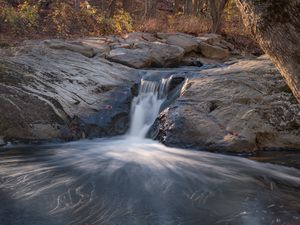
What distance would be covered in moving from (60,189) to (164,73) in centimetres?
586

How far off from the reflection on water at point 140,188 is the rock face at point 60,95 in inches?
24.3

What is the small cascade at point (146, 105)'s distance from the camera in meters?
8.64

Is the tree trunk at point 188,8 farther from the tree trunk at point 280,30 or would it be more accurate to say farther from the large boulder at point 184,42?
the tree trunk at point 280,30

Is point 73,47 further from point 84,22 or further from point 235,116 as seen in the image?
point 84,22

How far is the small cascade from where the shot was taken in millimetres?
8641

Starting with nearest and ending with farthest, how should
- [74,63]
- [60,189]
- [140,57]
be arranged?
[60,189], [74,63], [140,57]

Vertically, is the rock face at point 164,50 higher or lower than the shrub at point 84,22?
lower

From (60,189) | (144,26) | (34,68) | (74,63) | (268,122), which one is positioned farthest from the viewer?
(144,26)

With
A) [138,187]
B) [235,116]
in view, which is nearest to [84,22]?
[235,116]

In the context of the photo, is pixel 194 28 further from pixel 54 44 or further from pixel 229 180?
pixel 229 180

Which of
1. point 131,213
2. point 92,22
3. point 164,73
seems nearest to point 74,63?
point 164,73

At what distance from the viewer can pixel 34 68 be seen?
8.98 m

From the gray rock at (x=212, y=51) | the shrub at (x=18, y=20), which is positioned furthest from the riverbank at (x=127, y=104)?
the gray rock at (x=212, y=51)

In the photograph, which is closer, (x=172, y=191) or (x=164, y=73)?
(x=172, y=191)
